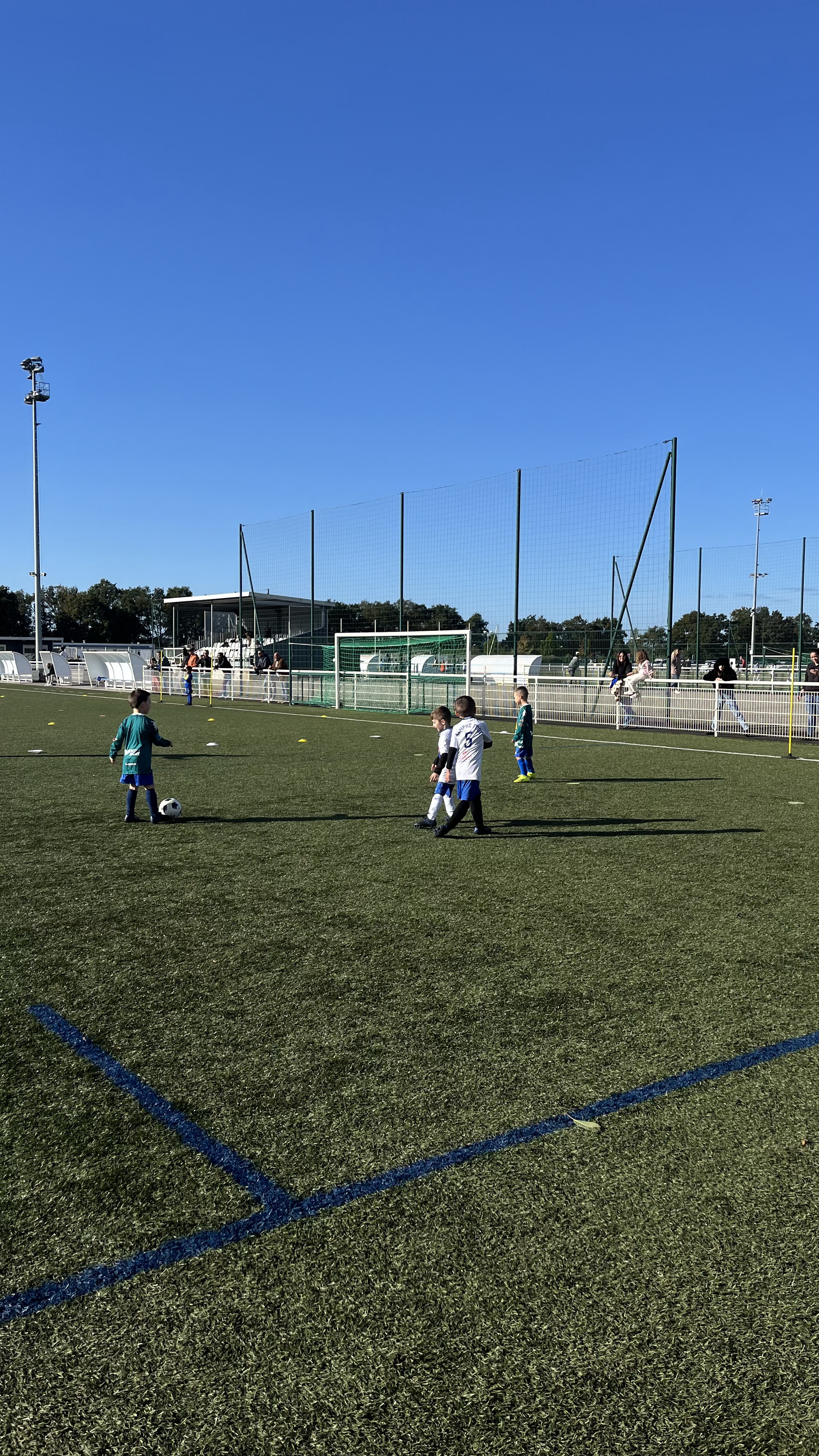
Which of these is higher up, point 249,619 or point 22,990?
point 249,619

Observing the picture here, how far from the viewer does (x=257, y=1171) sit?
9.88ft

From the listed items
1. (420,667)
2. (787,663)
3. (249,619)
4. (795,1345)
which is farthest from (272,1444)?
(249,619)

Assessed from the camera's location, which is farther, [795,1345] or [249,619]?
[249,619]

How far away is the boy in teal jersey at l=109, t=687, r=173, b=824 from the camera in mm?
8906

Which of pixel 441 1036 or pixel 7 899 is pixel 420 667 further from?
pixel 441 1036

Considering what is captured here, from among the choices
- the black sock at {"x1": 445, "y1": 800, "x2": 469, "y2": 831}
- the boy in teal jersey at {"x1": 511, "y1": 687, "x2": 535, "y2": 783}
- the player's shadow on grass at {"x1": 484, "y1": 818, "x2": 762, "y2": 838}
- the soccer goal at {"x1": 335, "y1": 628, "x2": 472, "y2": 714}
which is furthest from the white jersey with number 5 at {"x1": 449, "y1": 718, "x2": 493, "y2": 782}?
the soccer goal at {"x1": 335, "y1": 628, "x2": 472, "y2": 714}

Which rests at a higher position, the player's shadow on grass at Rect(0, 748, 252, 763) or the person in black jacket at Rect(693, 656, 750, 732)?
the person in black jacket at Rect(693, 656, 750, 732)

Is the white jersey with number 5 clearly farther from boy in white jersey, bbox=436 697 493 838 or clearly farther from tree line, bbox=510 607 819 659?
tree line, bbox=510 607 819 659

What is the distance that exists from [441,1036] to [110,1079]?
1374 millimetres

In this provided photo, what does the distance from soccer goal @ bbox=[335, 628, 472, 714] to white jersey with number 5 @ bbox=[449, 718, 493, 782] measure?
49.7ft

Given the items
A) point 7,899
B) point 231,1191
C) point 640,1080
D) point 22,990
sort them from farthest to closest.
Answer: point 7,899
point 22,990
point 640,1080
point 231,1191

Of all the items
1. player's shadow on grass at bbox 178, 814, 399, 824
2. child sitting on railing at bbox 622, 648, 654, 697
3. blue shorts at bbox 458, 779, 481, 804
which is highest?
child sitting on railing at bbox 622, 648, 654, 697

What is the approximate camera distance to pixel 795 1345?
88.4 inches

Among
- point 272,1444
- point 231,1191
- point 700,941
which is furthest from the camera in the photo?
point 700,941
